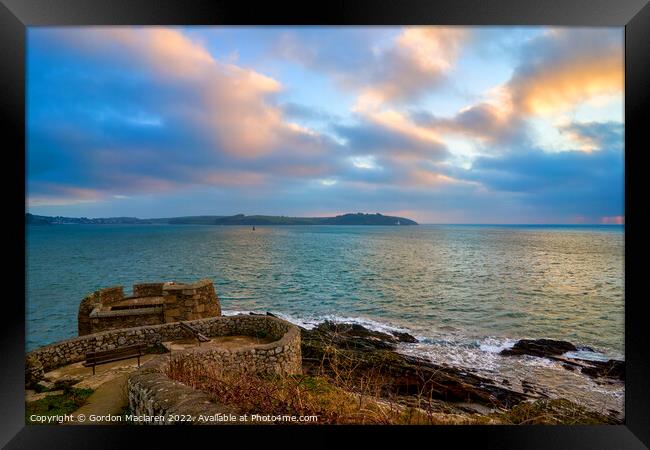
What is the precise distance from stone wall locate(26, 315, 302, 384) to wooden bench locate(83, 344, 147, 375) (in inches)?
16.9

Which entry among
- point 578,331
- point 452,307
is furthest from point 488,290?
point 578,331

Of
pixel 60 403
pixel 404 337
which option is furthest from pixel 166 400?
pixel 404 337

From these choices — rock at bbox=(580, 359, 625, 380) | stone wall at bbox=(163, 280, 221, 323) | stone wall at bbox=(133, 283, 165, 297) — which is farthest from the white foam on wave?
stone wall at bbox=(133, 283, 165, 297)

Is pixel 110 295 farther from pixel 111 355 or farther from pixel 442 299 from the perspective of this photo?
pixel 442 299

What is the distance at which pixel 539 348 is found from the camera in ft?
39.2

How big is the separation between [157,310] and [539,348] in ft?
47.2

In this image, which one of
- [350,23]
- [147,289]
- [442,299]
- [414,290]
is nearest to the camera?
[350,23]

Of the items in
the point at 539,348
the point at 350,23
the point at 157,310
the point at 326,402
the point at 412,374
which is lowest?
the point at 539,348

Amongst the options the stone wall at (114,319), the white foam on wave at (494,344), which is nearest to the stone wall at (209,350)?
the stone wall at (114,319)

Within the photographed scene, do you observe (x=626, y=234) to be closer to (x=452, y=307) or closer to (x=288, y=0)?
(x=288, y=0)

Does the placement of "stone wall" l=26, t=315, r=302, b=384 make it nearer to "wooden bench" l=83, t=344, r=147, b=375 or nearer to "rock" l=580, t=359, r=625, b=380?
"wooden bench" l=83, t=344, r=147, b=375

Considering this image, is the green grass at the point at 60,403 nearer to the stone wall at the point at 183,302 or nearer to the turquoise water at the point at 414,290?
the turquoise water at the point at 414,290

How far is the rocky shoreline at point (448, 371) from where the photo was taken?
22.9 feet

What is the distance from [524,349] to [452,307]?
5477mm
